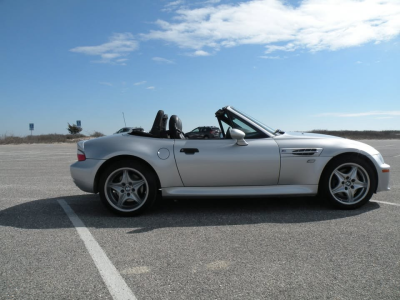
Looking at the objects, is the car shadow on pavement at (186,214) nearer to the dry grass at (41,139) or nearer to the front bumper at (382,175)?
the front bumper at (382,175)

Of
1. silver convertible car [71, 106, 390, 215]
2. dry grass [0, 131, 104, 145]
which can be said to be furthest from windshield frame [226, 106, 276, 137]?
dry grass [0, 131, 104, 145]

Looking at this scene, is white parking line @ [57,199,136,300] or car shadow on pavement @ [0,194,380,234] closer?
white parking line @ [57,199,136,300]

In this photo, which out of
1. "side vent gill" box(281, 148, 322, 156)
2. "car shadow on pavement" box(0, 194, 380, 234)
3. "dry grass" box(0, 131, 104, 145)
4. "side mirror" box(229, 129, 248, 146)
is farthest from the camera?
"dry grass" box(0, 131, 104, 145)

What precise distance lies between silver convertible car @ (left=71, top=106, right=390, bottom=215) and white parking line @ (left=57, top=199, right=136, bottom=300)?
74 cm

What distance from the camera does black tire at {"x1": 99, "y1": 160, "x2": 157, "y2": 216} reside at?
4.54 meters

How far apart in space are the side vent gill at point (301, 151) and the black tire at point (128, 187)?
5.62ft

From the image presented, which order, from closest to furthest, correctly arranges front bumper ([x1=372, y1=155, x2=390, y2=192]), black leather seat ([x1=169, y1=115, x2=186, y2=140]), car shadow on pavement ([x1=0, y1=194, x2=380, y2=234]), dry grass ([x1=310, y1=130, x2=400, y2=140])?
car shadow on pavement ([x1=0, y1=194, x2=380, y2=234]) < front bumper ([x1=372, y1=155, x2=390, y2=192]) < black leather seat ([x1=169, y1=115, x2=186, y2=140]) < dry grass ([x1=310, y1=130, x2=400, y2=140])

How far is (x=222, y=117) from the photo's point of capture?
501 cm

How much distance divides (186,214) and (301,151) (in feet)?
5.60

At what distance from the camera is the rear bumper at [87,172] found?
15.1 ft

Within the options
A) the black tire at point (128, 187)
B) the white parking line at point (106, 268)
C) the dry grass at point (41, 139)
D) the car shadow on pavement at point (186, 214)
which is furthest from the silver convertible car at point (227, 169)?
the dry grass at point (41, 139)

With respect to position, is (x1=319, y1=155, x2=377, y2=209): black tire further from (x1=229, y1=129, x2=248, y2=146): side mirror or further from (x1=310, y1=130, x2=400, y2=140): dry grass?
(x1=310, y1=130, x2=400, y2=140): dry grass

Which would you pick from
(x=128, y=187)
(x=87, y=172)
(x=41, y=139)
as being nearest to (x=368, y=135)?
(x=41, y=139)

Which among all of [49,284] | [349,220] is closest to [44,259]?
[49,284]
